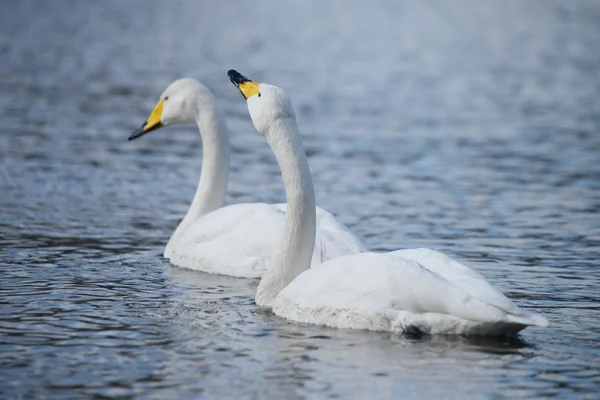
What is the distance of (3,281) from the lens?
1176 cm

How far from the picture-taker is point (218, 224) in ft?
43.4

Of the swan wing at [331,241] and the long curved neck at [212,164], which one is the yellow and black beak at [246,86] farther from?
the long curved neck at [212,164]

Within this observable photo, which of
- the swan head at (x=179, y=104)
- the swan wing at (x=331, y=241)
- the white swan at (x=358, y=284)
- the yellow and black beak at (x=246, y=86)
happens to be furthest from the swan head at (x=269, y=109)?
the swan head at (x=179, y=104)

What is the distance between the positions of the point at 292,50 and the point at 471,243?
31606 millimetres

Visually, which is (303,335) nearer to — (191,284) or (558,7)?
(191,284)

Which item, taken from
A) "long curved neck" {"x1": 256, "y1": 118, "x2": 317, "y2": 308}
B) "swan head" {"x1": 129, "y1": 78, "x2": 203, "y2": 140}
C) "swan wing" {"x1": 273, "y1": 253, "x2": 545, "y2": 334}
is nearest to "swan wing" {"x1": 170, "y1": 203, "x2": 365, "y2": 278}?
"long curved neck" {"x1": 256, "y1": 118, "x2": 317, "y2": 308}

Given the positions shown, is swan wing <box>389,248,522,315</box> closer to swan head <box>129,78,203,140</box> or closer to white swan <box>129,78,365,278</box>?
white swan <box>129,78,365,278</box>

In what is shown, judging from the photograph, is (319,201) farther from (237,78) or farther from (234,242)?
(237,78)

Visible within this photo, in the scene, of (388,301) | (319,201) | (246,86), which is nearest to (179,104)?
(319,201)

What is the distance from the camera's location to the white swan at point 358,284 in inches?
360

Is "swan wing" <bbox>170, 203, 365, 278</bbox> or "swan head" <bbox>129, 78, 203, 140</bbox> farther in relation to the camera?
"swan head" <bbox>129, 78, 203, 140</bbox>

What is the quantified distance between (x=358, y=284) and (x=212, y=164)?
5.11 m

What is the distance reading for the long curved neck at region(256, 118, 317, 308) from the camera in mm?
10547

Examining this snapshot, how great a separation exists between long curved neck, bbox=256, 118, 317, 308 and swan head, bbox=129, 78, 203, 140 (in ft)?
13.5
